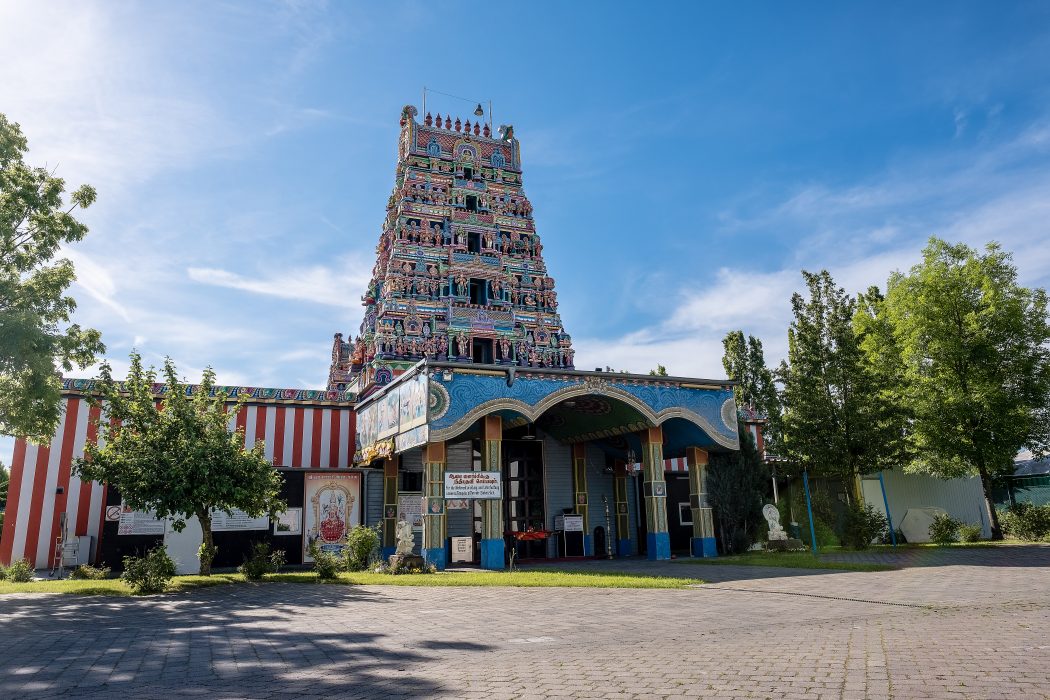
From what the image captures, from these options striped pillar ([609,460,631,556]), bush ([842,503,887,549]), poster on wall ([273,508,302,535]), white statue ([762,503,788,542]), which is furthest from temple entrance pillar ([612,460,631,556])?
poster on wall ([273,508,302,535])

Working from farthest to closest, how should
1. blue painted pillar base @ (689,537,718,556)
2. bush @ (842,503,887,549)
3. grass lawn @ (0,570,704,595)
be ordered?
bush @ (842,503,887,549), blue painted pillar base @ (689,537,718,556), grass lawn @ (0,570,704,595)

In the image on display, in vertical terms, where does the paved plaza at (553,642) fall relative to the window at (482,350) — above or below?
below

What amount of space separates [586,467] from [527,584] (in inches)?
488

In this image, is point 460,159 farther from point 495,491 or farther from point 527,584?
point 527,584

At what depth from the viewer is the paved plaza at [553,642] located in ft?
19.4

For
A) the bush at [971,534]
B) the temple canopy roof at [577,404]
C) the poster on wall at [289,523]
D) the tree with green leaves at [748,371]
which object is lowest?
the bush at [971,534]

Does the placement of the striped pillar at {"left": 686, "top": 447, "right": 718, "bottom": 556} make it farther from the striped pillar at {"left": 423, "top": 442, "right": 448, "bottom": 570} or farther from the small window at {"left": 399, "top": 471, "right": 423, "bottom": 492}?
the small window at {"left": 399, "top": 471, "right": 423, "bottom": 492}

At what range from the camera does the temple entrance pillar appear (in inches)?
1044

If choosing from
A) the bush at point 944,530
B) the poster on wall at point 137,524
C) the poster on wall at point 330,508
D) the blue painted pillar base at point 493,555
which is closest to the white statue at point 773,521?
the bush at point 944,530

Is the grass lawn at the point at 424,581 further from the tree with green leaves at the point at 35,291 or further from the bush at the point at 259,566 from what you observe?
the tree with green leaves at the point at 35,291

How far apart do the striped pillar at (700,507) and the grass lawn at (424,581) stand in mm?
6929

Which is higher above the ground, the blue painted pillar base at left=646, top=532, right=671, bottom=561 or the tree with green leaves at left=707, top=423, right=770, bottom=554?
the tree with green leaves at left=707, top=423, right=770, bottom=554

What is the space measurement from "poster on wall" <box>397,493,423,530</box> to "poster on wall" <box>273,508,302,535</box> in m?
3.52

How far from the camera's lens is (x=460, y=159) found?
Answer: 36.8 meters
